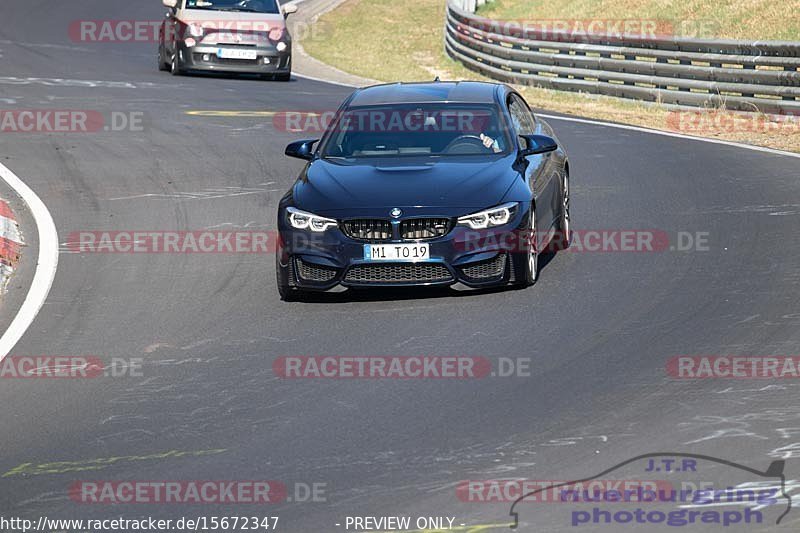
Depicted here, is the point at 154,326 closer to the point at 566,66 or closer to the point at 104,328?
the point at 104,328

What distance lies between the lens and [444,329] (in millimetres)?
10219

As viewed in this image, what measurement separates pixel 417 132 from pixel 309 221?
160cm

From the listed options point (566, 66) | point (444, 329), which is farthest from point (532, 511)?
point (566, 66)

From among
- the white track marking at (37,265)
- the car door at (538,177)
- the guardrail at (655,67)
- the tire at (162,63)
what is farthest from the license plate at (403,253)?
the tire at (162,63)

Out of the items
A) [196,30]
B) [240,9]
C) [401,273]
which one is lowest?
[196,30]

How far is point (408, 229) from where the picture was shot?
11016 millimetres

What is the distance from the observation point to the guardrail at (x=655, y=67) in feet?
75.3

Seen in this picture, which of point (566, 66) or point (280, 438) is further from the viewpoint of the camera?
point (566, 66)

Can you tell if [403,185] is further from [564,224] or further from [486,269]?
[564,224]

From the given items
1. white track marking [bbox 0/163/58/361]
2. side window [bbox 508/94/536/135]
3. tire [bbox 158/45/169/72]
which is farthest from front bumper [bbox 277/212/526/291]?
tire [bbox 158/45/169/72]

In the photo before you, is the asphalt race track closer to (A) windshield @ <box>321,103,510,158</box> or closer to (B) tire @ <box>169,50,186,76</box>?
(A) windshield @ <box>321,103,510,158</box>

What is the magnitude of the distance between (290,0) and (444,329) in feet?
125

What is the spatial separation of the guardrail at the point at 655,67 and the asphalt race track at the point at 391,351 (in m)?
5.61

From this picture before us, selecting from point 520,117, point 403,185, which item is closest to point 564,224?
point 520,117
